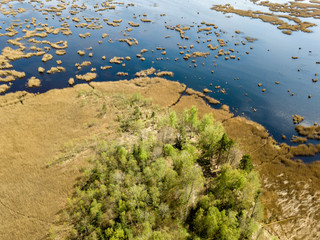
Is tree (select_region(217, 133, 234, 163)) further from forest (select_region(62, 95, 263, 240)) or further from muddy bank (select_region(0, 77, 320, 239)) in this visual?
muddy bank (select_region(0, 77, 320, 239))

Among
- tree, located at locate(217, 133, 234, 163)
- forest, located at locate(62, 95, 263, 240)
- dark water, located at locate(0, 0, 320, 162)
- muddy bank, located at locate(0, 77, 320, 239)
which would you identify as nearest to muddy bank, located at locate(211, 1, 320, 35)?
dark water, located at locate(0, 0, 320, 162)

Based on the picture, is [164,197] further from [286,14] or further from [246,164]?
[286,14]

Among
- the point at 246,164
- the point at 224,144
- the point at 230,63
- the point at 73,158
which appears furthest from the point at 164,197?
the point at 230,63

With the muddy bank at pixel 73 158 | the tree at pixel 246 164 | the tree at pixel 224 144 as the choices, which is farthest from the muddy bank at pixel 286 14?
the tree at pixel 246 164

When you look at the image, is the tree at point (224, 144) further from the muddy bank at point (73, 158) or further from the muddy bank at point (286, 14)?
the muddy bank at point (286, 14)

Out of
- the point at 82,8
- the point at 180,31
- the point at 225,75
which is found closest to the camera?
the point at 225,75

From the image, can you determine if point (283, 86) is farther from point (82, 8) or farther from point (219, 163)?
point (82, 8)

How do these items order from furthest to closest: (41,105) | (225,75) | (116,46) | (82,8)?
Answer: 1. (82,8)
2. (116,46)
3. (225,75)
4. (41,105)

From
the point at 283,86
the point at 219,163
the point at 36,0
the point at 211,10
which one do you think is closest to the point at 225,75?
the point at 283,86

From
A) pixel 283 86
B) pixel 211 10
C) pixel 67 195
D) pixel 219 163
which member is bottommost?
pixel 67 195
